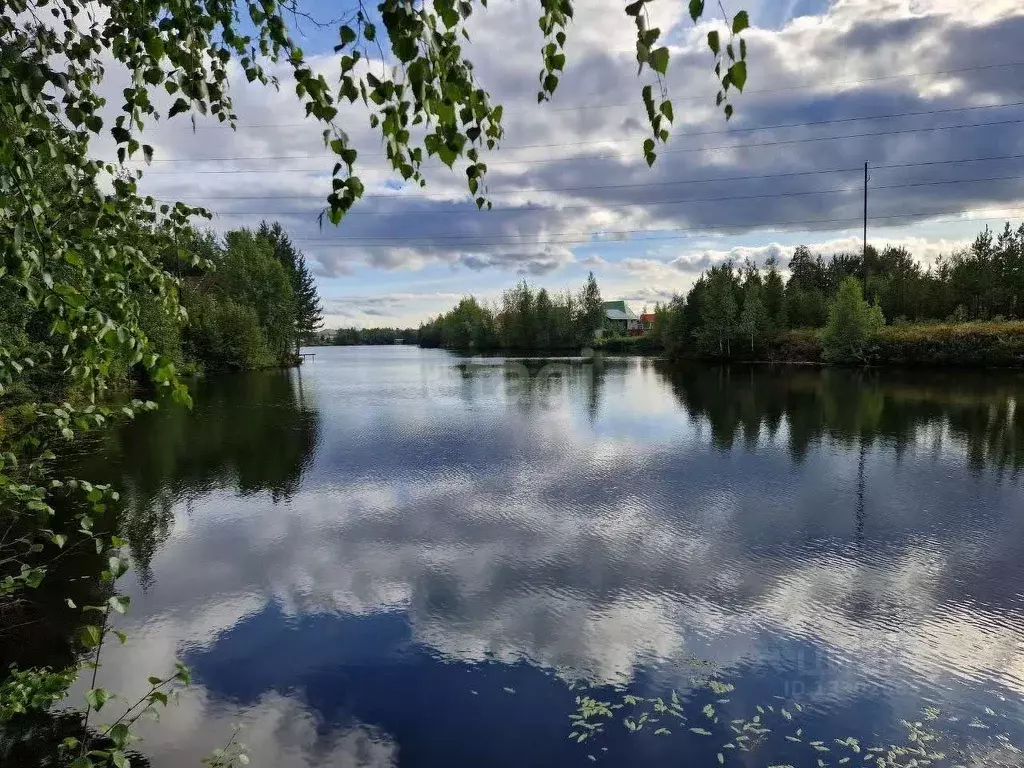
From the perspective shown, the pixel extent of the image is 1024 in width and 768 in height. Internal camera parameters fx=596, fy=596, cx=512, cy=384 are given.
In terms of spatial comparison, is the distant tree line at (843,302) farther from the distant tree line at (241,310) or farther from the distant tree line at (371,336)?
the distant tree line at (371,336)

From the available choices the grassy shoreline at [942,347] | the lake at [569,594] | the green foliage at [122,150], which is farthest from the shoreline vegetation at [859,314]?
the green foliage at [122,150]

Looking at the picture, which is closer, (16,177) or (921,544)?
(16,177)

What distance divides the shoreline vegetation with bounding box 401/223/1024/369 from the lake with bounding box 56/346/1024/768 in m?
28.5

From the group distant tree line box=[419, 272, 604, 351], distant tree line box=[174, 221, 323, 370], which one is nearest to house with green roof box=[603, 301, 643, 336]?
distant tree line box=[419, 272, 604, 351]

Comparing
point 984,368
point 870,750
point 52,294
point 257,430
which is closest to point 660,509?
point 870,750

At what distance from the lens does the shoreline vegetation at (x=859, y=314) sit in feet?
133

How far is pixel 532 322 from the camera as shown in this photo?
102 metres

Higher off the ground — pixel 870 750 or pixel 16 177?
pixel 16 177

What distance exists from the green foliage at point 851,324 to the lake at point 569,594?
95.1ft

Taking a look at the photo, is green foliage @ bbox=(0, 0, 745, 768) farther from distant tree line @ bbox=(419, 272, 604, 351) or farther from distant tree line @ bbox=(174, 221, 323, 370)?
distant tree line @ bbox=(419, 272, 604, 351)

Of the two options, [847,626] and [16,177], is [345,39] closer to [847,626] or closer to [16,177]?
[16,177]

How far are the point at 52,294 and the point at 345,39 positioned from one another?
1330mm

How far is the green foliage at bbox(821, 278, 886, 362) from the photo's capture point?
43.0m

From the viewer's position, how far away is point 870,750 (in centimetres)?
470
